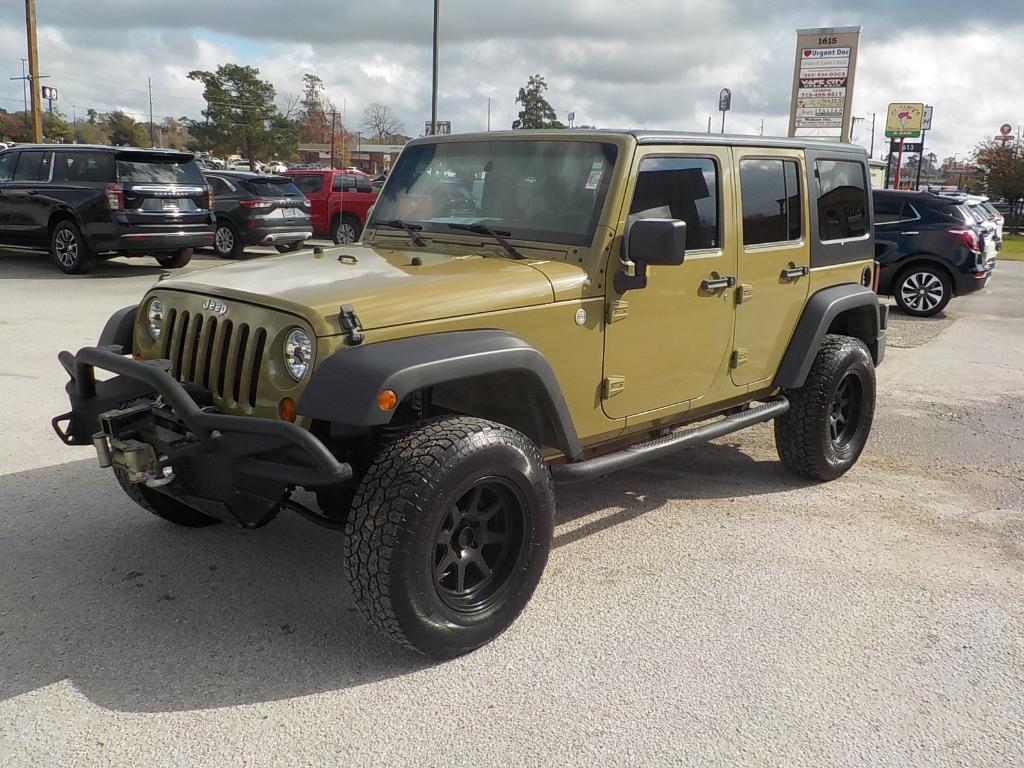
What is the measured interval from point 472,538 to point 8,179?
511 inches

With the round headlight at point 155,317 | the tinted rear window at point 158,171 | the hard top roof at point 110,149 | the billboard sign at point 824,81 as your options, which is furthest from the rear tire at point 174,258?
the billboard sign at point 824,81

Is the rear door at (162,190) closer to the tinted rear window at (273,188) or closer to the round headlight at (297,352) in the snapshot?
the tinted rear window at (273,188)

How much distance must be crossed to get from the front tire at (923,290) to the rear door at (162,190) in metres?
10.1

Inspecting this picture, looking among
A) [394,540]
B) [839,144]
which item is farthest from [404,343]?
[839,144]

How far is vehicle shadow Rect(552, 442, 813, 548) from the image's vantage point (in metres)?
4.54

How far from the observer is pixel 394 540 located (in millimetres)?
2865

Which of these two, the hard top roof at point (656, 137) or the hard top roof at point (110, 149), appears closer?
the hard top roof at point (656, 137)

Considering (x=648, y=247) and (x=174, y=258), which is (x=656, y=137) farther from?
(x=174, y=258)

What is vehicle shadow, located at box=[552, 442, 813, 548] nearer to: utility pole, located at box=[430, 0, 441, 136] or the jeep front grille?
the jeep front grille

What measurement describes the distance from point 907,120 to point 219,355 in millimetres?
51118

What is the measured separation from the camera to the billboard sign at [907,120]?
153ft

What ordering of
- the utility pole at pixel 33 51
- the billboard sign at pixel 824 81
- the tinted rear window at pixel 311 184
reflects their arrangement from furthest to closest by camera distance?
the billboard sign at pixel 824 81 → the utility pole at pixel 33 51 → the tinted rear window at pixel 311 184

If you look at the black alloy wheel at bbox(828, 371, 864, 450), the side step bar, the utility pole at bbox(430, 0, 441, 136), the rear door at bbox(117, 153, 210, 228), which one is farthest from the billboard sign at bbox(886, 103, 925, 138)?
the side step bar

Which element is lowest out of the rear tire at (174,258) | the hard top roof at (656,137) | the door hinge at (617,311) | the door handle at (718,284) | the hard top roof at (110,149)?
the rear tire at (174,258)
